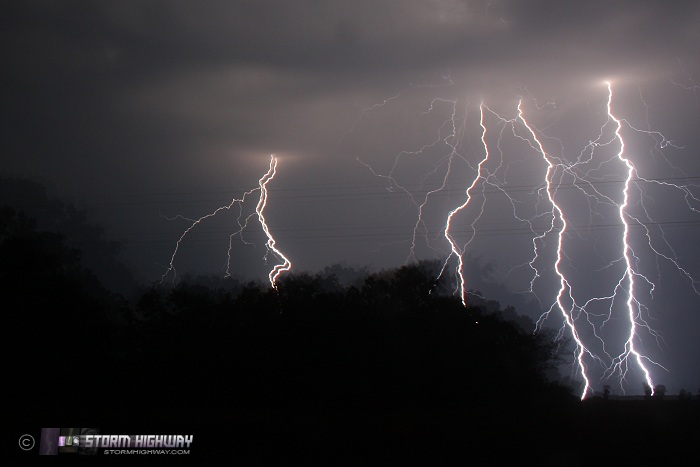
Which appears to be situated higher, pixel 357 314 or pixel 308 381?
pixel 357 314

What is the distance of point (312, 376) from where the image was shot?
1583 cm

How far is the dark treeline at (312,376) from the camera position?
1179cm

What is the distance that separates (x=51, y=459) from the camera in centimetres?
1033

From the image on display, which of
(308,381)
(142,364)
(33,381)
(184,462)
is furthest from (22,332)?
(184,462)

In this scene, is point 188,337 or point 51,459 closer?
point 51,459

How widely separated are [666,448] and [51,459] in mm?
9356

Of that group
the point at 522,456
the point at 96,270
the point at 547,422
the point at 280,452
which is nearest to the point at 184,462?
the point at 280,452

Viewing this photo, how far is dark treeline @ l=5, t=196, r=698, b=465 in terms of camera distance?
1179 centimetres

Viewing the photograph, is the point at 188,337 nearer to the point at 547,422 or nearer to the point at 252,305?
the point at 252,305

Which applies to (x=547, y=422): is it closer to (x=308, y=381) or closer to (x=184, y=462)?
(x=308, y=381)

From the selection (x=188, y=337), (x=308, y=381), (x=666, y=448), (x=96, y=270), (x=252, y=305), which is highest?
(x=96, y=270)

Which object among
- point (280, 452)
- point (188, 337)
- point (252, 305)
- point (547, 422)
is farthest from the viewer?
point (252, 305)

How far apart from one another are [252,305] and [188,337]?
2.13 m

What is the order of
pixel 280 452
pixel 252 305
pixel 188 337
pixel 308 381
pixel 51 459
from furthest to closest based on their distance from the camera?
1. pixel 252 305
2. pixel 188 337
3. pixel 308 381
4. pixel 280 452
5. pixel 51 459
